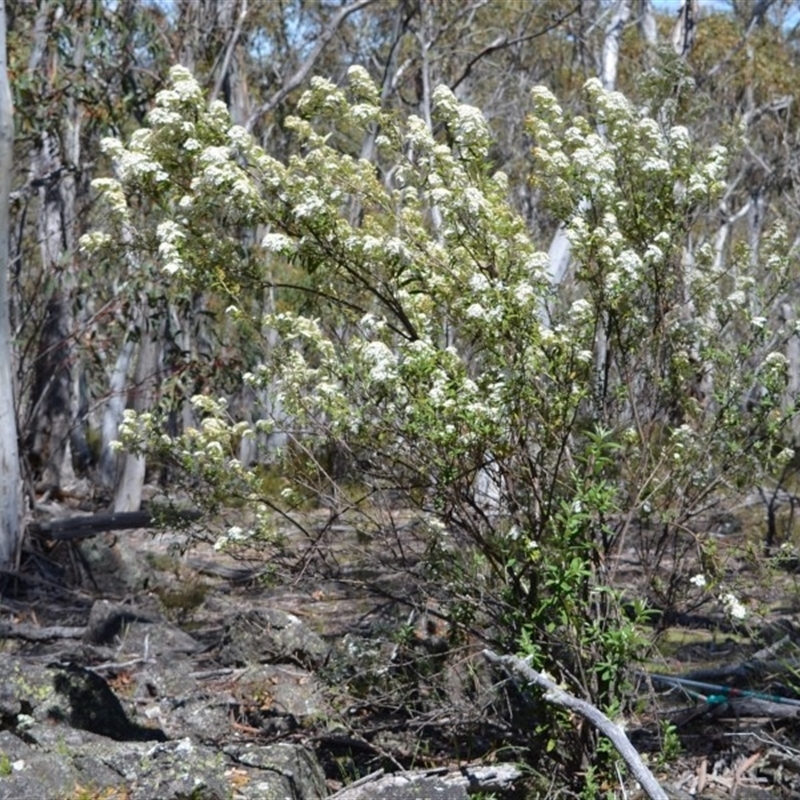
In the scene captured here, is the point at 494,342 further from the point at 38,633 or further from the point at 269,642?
the point at 38,633

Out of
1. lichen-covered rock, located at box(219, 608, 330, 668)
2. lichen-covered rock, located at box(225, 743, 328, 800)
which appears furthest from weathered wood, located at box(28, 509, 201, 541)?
lichen-covered rock, located at box(225, 743, 328, 800)

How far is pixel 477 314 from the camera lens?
15.8 feet

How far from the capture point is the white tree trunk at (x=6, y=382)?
9.42 m

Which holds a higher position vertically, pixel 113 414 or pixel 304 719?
pixel 113 414

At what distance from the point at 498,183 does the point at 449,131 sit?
0.94 feet

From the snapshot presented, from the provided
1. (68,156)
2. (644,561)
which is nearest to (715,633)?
(644,561)

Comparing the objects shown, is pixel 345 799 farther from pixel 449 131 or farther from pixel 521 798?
pixel 449 131

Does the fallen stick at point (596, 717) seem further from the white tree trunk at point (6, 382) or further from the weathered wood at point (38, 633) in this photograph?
the white tree trunk at point (6, 382)

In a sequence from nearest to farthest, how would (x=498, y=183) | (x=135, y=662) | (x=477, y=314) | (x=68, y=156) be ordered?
(x=477, y=314) < (x=498, y=183) < (x=135, y=662) < (x=68, y=156)

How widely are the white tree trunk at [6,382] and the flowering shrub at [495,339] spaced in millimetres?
4231

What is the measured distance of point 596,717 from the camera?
4.70m

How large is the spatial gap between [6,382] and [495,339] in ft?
18.2

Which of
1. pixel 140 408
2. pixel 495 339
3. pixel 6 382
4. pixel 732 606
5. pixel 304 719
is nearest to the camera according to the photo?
pixel 495 339

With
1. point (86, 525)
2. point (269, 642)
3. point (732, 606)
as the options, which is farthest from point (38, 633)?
point (732, 606)
